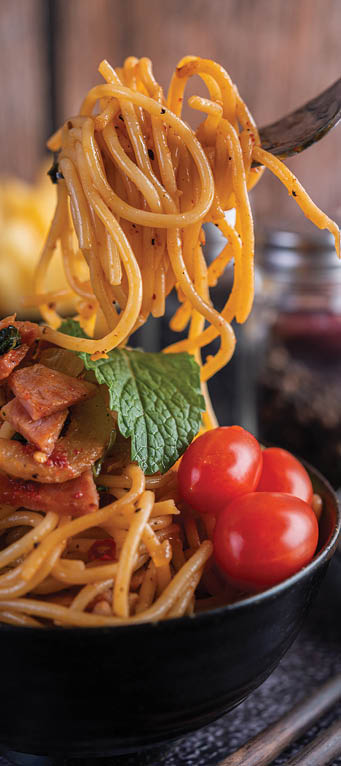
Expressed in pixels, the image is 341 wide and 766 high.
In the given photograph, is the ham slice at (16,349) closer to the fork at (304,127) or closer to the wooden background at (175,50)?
the fork at (304,127)

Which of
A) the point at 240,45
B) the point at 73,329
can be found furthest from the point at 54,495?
the point at 240,45

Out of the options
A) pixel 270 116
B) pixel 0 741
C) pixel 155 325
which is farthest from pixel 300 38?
pixel 0 741

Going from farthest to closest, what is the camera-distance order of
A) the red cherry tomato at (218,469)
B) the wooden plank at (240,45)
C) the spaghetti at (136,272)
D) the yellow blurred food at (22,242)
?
the wooden plank at (240,45), the yellow blurred food at (22,242), the red cherry tomato at (218,469), the spaghetti at (136,272)

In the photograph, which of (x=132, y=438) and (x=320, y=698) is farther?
(x=320, y=698)

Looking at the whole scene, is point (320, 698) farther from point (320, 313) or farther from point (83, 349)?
point (320, 313)

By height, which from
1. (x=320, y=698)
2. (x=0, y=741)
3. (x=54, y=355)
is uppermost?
(x=54, y=355)

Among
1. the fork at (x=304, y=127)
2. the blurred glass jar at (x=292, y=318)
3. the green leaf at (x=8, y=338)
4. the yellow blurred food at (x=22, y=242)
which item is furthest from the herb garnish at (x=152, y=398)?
the yellow blurred food at (x=22, y=242)

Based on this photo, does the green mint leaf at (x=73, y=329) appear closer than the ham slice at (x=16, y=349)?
No
